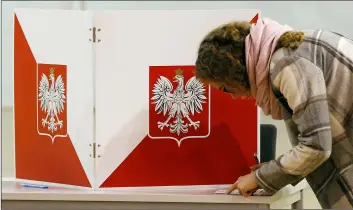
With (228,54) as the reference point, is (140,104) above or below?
below

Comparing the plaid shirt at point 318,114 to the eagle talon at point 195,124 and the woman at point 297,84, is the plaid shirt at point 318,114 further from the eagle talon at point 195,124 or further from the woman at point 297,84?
the eagle talon at point 195,124

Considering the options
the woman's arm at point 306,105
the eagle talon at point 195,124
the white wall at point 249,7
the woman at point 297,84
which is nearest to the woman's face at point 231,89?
the woman at point 297,84

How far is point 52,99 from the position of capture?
67.5 inches

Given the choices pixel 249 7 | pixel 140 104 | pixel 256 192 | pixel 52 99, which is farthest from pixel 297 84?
pixel 249 7

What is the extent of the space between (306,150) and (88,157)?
65 centimetres

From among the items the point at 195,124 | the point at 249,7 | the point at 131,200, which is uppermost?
the point at 249,7

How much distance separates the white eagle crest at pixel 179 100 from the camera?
1.67 metres

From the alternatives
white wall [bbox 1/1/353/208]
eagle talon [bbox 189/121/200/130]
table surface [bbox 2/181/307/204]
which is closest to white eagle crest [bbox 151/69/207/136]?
eagle talon [bbox 189/121/200/130]

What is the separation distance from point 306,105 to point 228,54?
22cm

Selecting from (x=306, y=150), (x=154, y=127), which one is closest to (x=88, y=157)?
(x=154, y=127)

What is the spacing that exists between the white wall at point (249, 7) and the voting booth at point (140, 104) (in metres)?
0.80

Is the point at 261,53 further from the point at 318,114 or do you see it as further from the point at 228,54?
the point at 318,114

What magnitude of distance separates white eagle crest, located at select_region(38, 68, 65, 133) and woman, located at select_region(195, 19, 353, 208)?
0.46 m

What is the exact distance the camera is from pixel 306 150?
4.55 feet
